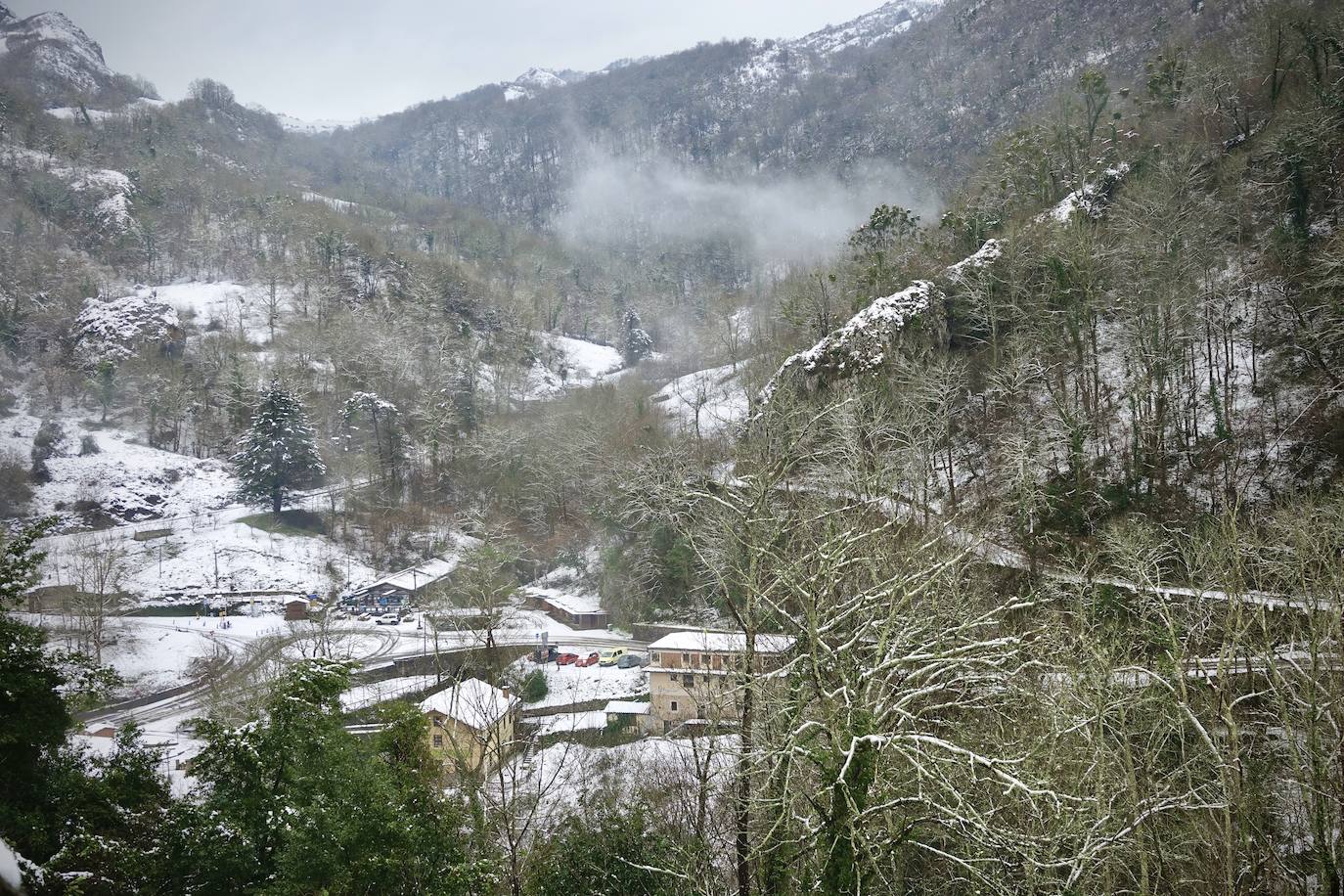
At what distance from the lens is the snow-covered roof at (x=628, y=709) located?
2214cm

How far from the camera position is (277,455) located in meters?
44.4

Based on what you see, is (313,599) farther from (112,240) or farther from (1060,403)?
(112,240)

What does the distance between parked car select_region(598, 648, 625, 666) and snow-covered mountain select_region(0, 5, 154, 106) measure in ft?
419

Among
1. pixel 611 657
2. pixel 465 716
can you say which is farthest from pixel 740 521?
pixel 611 657

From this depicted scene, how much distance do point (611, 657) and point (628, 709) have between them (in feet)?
18.7

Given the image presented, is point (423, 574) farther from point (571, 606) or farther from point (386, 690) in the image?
point (386, 690)

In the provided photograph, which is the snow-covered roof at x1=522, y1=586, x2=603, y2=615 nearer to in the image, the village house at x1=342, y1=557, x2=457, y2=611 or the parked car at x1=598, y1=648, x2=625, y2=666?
the village house at x1=342, y1=557, x2=457, y2=611

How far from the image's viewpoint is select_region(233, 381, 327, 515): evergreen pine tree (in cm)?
4434

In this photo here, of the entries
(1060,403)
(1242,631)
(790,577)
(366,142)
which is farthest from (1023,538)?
(366,142)

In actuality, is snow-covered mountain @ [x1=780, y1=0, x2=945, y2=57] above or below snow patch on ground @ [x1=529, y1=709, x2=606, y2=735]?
above

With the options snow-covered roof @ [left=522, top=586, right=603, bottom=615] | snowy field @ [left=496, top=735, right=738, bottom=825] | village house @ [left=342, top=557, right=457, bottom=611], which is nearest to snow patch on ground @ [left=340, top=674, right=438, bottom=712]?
snowy field @ [left=496, top=735, right=738, bottom=825]

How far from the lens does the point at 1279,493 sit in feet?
54.0

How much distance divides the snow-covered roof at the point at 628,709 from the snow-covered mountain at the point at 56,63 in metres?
131

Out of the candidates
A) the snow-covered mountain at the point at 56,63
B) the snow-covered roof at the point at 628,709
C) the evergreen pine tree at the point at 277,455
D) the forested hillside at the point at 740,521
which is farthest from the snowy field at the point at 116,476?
the snow-covered mountain at the point at 56,63
